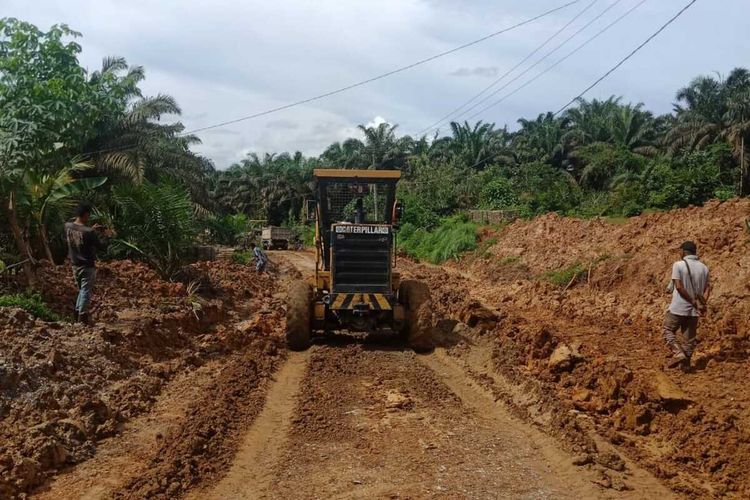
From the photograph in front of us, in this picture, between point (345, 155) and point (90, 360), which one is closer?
point (90, 360)

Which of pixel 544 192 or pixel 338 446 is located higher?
pixel 544 192

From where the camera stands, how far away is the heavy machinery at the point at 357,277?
1054 centimetres

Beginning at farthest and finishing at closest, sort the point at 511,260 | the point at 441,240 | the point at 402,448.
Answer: the point at 441,240 < the point at 511,260 < the point at 402,448

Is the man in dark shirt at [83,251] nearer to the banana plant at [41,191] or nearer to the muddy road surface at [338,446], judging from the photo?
the muddy road surface at [338,446]

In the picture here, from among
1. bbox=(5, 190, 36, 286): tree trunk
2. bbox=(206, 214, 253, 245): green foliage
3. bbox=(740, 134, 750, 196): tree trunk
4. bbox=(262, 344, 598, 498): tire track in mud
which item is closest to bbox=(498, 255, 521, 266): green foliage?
bbox=(206, 214, 253, 245): green foliage

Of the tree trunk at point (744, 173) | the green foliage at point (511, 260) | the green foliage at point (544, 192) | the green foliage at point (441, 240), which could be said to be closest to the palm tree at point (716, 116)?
the tree trunk at point (744, 173)

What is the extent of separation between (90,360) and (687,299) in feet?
24.4

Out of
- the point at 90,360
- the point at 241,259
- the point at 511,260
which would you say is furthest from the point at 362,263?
the point at 241,259

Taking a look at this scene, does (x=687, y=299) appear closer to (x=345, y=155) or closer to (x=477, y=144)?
(x=477, y=144)

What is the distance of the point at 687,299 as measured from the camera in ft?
27.5

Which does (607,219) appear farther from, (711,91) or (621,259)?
(711,91)

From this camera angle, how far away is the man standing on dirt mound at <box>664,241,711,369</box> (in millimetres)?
8398

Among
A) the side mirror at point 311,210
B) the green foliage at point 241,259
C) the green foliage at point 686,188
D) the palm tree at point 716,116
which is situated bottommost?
the green foliage at point 241,259

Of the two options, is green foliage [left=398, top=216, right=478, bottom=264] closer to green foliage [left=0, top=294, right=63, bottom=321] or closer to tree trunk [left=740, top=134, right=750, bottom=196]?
tree trunk [left=740, top=134, right=750, bottom=196]
